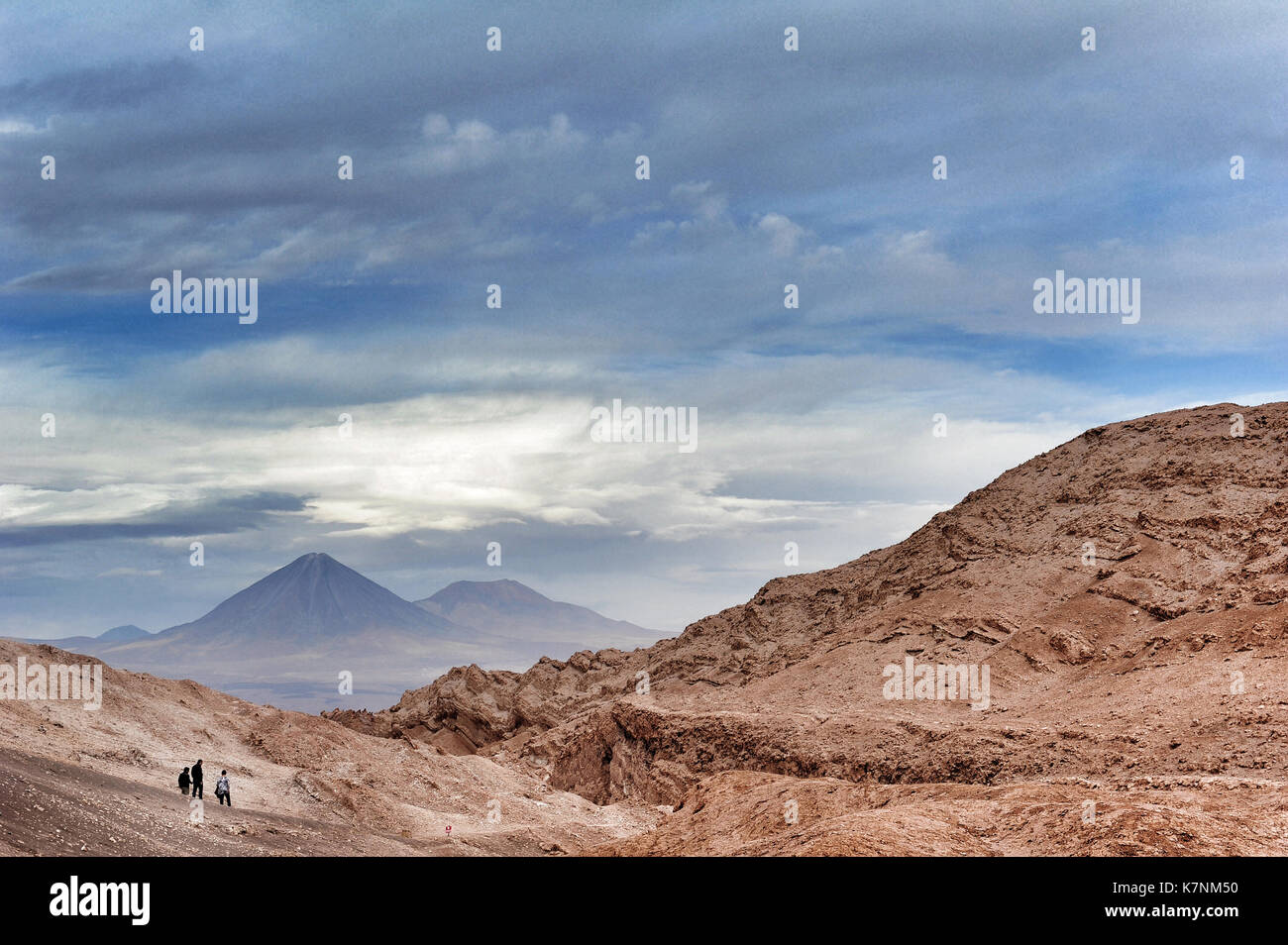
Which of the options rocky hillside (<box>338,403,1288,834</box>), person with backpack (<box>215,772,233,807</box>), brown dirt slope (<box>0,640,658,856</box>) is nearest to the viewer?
brown dirt slope (<box>0,640,658,856</box>)

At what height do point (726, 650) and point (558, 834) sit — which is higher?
point (726, 650)

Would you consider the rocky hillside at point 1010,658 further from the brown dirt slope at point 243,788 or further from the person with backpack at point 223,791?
the person with backpack at point 223,791

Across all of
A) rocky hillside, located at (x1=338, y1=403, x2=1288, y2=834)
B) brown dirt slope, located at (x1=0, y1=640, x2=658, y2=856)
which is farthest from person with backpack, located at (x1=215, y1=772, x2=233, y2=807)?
rocky hillside, located at (x1=338, y1=403, x2=1288, y2=834)

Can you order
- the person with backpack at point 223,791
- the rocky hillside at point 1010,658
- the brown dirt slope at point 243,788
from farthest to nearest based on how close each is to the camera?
Result: the rocky hillside at point 1010,658 < the person with backpack at point 223,791 < the brown dirt slope at point 243,788

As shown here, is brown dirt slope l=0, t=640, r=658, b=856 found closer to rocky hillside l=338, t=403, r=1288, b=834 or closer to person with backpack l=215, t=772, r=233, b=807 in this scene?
person with backpack l=215, t=772, r=233, b=807

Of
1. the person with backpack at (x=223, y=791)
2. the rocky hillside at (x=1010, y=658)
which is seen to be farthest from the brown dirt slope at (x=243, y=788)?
the rocky hillside at (x=1010, y=658)

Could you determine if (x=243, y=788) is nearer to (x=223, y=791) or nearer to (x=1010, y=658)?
(x=223, y=791)

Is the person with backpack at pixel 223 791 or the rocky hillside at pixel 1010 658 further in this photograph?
the rocky hillside at pixel 1010 658

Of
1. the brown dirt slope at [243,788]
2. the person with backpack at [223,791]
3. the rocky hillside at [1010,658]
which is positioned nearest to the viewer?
the brown dirt slope at [243,788]

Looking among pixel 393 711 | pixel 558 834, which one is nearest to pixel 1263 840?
pixel 558 834
